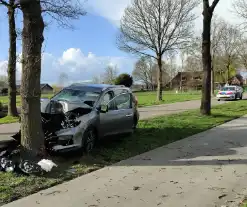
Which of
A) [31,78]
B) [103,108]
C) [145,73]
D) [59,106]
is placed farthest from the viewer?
[145,73]

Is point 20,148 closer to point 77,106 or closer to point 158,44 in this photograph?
point 77,106

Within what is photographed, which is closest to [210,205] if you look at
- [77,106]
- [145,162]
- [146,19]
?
[145,162]

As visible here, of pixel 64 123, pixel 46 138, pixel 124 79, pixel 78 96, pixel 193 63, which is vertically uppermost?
pixel 193 63

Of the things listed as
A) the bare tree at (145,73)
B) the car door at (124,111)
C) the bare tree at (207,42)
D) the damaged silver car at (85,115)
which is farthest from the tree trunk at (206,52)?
the bare tree at (145,73)

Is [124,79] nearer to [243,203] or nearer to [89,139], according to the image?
[89,139]

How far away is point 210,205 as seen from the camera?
16.7ft

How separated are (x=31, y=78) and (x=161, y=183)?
311cm

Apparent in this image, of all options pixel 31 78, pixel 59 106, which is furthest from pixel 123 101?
pixel 31 78

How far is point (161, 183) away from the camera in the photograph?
6.12 m

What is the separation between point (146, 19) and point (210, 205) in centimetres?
3289

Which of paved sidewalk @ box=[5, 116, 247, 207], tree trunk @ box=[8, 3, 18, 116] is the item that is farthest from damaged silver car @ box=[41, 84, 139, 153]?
tree trunk @ box=[8, 3, 18, 116]

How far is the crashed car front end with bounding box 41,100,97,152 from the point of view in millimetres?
7625

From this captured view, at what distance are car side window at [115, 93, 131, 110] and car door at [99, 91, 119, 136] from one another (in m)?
0.24

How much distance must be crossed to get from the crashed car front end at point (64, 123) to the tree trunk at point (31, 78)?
540 millimetres
